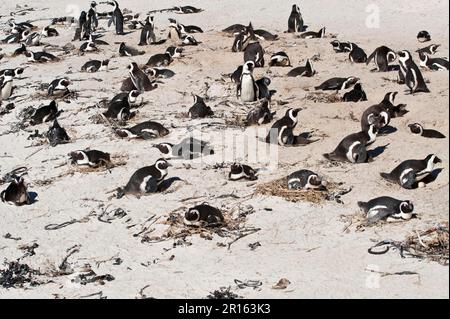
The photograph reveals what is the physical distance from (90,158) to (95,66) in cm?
530

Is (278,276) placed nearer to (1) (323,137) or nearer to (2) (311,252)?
(2) (311,252)

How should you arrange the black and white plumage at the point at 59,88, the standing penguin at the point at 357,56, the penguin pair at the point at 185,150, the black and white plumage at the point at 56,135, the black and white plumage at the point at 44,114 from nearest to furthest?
the penguin pair at the point at 185,150
the black and white plumage at the point at 56,135
the black and white plumage at the point at 44,114
the black and white plumage at the point at 59,88
the standing penguin at the point at 357,56

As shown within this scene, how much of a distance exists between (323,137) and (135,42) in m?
8.15

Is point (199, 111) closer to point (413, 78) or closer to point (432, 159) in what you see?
point (413, 78)

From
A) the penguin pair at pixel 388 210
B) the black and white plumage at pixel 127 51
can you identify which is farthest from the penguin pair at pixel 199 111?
the black and white plumage at pixel 127 51

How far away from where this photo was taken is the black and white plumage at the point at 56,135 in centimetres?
1108

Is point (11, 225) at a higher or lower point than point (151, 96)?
lower

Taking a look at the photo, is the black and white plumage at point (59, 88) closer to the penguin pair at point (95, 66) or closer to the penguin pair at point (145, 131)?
→ the penguin pair at point (95, 66)

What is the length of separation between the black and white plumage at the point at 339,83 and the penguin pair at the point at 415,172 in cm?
391

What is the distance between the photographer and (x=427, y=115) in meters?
10.8

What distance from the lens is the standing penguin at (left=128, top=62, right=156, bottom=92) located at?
13.2 metres

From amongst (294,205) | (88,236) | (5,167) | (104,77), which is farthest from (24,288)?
(104,77)

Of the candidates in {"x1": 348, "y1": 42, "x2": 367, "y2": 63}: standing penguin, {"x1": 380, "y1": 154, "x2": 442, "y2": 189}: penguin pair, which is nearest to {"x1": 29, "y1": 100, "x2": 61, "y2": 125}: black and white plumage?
{"x1": 348, "y1": 42, "x2": 367, "y2": 63}: standing penguin

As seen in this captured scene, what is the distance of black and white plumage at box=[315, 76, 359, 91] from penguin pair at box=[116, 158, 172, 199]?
425cm
